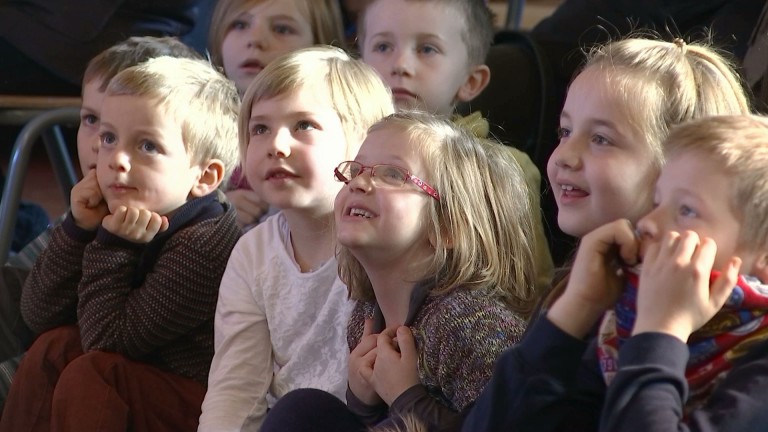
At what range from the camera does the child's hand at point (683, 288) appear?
1.09m

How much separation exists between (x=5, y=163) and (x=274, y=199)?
3.10 m

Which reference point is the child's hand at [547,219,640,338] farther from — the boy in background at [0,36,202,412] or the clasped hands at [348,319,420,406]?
the boy in background at [0,36,202,412]

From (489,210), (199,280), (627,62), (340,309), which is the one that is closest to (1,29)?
(199,280)

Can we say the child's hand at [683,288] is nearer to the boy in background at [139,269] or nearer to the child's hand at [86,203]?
the boy in background at [139,269]

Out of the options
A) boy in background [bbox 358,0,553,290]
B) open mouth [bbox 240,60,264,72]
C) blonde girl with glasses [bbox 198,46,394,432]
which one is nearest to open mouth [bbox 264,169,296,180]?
blonde girl with glasses [bbox 198,46,394,432]

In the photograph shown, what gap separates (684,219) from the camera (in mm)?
1146

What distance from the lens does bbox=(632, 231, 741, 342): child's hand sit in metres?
1.09

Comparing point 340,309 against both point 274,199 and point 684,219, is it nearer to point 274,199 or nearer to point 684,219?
point 274,199

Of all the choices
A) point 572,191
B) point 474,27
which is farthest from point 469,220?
point 474,27

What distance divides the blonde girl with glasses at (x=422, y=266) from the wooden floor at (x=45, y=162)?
2.62 m

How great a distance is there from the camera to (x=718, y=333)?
1151mm

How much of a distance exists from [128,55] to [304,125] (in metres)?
0.60

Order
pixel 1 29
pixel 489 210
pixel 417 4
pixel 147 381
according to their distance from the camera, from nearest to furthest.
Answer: pixel 489 210, pixel 147 381, pixel 417 4, pixel 1 29

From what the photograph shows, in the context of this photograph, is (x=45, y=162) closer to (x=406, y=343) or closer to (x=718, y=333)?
(x=406, y=343)
